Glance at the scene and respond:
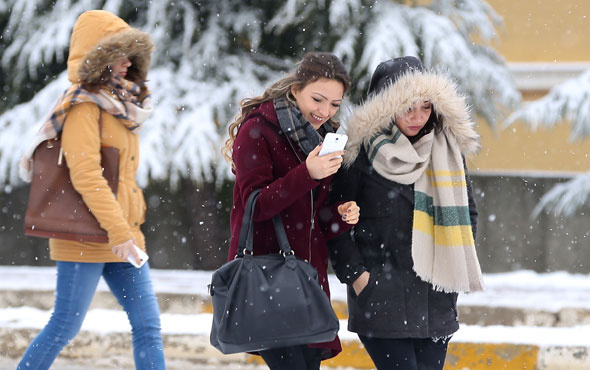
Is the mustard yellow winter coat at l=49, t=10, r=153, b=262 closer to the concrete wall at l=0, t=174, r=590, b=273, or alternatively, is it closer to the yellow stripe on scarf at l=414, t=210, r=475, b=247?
the yellow stripe on scarf at l=414, t=210, r=475, b=247

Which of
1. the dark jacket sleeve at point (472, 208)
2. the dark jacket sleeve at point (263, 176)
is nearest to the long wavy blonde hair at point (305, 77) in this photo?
the dark jacket sleeve at point (263, 176)

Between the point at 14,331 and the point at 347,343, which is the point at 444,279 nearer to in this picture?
the point at 347,343

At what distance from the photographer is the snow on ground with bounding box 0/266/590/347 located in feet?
15.1

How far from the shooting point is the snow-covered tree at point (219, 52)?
5.91 meters

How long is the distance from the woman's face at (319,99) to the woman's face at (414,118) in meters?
0.28

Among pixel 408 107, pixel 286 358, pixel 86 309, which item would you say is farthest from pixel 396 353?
pixel 86 309

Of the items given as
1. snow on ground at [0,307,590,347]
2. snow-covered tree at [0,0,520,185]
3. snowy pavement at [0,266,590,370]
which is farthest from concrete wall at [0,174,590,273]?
snow on ground at [0,307,590,347]

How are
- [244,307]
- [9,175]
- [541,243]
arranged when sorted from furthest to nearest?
[541,243] → [9,175] → [244,307]

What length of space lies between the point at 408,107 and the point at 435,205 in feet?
1.20

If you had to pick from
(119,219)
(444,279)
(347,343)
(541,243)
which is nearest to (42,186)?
(119,219)

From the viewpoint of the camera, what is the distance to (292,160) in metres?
2.76

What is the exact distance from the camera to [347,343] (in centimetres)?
463

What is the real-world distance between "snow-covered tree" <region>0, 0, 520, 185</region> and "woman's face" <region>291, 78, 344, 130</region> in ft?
10.1

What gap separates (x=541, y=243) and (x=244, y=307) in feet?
21.2
